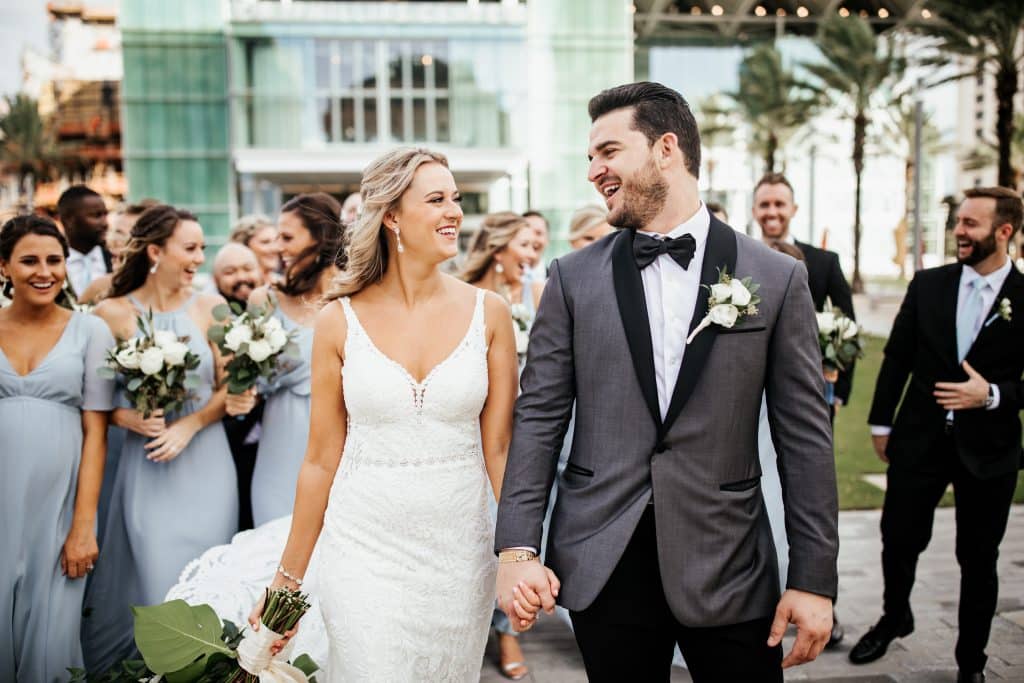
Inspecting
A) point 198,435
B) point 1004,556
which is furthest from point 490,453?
point 1004,556

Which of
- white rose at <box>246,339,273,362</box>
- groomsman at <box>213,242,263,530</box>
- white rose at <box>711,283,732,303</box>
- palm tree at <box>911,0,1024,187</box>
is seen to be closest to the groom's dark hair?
white rose at <box>711,283,732,303</box>

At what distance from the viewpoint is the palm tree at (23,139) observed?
49906mm

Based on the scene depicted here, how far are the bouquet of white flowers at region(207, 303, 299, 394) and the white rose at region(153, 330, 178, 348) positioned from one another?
243 mm

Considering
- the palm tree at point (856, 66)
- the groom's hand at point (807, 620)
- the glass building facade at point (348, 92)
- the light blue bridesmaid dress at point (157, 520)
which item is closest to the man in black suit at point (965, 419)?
the groom's hand at point (807, 620)

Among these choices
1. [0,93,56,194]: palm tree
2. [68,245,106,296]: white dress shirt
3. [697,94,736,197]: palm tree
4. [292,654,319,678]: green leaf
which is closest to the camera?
[292,654,319,678]: green leaf

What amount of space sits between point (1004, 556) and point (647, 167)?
5.60 meters

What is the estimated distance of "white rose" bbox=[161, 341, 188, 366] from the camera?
4.25 m

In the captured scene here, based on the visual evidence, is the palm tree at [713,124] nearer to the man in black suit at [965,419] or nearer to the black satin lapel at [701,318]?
the man in black suit at [965,419]

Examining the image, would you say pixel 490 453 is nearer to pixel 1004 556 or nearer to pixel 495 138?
pixel 1004 556

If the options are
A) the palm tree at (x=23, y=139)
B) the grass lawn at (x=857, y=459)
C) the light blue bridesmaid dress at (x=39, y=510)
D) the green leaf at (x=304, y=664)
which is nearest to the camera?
the green leaf at (x=304, y=664)

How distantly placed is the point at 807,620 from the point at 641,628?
0.45 meters

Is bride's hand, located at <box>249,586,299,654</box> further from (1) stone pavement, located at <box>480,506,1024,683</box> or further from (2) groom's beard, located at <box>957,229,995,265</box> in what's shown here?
(2) groom's beard, located at <box>957,229,995,265</box>

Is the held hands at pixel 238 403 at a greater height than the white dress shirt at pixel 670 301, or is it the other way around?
the white dress shirt at pixel 670 301

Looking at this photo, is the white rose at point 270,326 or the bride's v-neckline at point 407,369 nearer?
the bride's v-neckline at point 407,369
